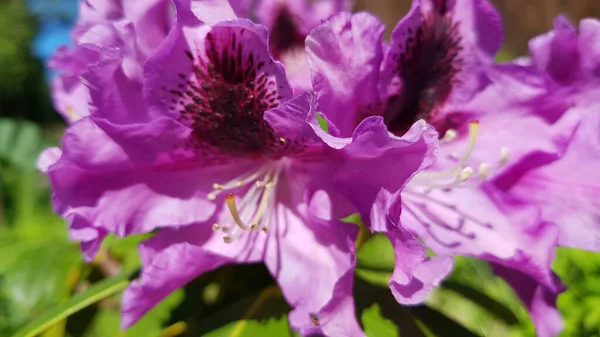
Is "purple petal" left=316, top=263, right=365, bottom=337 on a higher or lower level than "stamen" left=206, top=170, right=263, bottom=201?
lower

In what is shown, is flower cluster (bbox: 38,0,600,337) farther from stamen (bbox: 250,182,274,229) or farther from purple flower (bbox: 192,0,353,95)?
purple flower (bbox: 192,0,353,95)

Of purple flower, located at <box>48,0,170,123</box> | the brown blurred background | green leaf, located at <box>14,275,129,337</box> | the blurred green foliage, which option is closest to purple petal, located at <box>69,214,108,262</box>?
purple flower, located at <box>48,0,170,123</box>

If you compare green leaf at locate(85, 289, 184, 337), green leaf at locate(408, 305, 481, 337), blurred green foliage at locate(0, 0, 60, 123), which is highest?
green leaf at locate(408, 305, 481, 337)

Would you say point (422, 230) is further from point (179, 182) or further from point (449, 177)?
point (179, 182)

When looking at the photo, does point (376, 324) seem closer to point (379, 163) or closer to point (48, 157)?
point (379, 163)

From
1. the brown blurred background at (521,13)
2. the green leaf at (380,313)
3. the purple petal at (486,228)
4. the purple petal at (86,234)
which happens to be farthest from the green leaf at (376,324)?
the brown blurred background at (521,13)

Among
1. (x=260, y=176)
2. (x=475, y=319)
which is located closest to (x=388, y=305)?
(x=260, y=176)

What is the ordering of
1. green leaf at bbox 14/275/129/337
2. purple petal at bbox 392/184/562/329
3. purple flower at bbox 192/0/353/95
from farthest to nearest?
purple flower at bbox 192/0/353/95, green leaf at bbox 14/275/129/337, purple petal at bbox 392/184/562/329

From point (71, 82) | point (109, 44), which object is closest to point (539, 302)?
point (109, 44)
